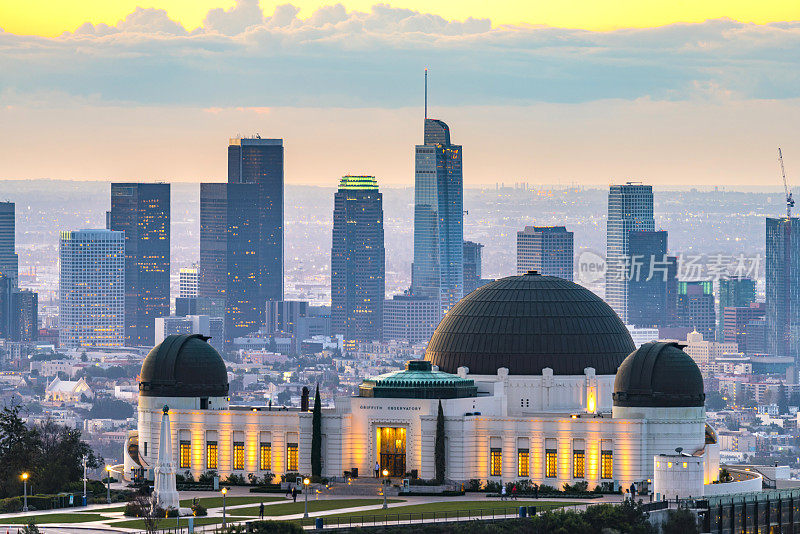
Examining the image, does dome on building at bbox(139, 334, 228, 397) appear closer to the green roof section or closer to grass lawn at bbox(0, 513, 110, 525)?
the green roof section

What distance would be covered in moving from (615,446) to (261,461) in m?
26.3

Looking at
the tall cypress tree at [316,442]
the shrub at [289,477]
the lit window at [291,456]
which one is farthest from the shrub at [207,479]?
the tall cypress tree at [316,442]

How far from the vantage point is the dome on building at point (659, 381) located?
148250mm

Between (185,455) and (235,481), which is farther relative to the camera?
(185,455)

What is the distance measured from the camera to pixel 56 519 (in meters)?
127

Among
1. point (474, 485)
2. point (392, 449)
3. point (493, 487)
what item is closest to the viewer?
point (493, 487)

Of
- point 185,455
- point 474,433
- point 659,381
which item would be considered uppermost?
point 659,381

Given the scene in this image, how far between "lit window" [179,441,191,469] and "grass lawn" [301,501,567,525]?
26.9 metres

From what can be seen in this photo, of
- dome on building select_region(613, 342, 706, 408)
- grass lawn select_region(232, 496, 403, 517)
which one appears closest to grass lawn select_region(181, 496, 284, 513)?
grass lawn select_region(232, 496, 403, 517)

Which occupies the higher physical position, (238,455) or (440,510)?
(238,455)

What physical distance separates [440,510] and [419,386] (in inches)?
883

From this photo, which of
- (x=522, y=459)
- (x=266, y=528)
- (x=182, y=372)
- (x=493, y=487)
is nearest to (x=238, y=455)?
(x=182, y=372)

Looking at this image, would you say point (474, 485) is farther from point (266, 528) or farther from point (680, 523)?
point (266, 528)

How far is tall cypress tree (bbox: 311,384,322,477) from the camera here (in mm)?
151125
